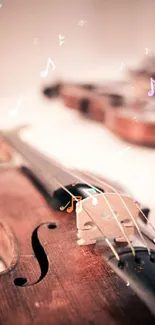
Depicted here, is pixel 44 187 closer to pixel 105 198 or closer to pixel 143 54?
pixel 105 198

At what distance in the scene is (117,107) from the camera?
0.97m

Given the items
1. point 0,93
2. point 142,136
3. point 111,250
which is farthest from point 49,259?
point 0,93

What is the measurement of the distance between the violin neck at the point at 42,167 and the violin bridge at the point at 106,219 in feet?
0.63

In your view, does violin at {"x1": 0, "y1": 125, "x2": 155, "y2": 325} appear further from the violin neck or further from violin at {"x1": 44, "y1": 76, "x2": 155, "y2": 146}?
violin at {"x1": 44, "y1": 76, "x2": 155, "y2": 146}

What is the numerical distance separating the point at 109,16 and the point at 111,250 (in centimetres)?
62

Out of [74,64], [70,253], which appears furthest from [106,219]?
[74,64]

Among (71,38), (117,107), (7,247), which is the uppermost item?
(71,38)

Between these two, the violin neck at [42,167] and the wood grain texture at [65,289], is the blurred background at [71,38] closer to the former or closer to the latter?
the violin neck at [42,167]

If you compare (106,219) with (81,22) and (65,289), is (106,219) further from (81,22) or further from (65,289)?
(81,22)

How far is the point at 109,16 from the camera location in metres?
0.97

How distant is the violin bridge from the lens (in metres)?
0.72

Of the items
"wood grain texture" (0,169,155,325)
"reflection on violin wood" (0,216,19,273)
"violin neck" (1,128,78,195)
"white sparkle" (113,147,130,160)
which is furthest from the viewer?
"white sparkle" (113,147,130,160)

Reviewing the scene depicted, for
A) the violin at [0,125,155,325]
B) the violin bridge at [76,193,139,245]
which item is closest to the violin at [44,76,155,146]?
the violin at [0,125,155,325]

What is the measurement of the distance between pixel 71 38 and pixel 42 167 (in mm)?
354
